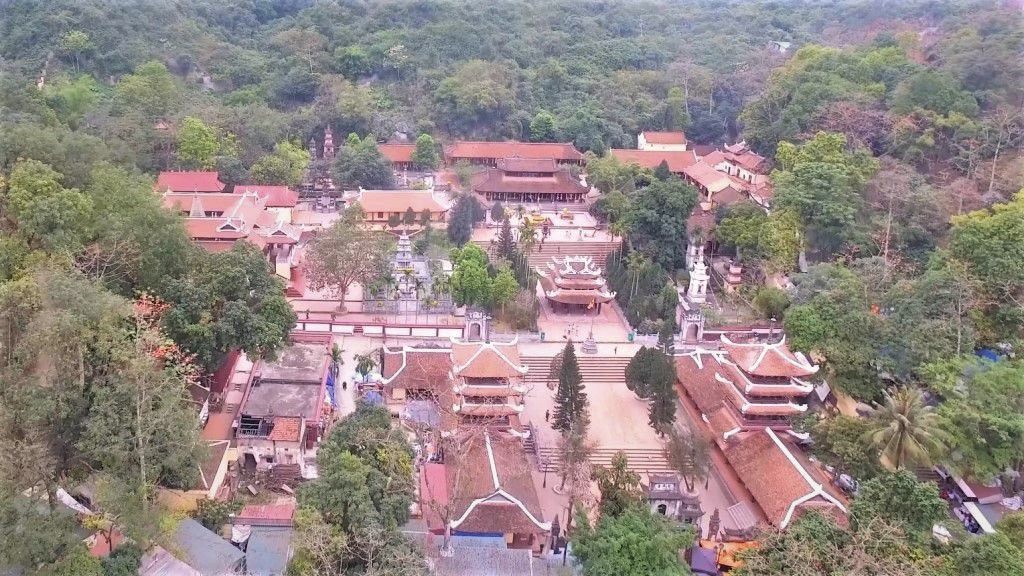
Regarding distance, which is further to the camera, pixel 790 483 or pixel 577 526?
pixel 790 483

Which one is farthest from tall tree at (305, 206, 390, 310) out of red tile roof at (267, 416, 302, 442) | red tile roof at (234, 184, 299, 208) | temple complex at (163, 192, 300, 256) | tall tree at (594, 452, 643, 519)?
tall tree at (594, 452, 643, 519)

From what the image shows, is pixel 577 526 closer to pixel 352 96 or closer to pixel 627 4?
pixel 352 96

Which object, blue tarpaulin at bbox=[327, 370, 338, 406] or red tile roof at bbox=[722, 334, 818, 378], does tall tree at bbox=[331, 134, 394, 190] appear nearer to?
blue tarpaulin at bbox=[327, 370, 338, 406]

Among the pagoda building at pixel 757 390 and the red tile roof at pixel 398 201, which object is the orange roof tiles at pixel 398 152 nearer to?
the red tile roof at pixel 398 201

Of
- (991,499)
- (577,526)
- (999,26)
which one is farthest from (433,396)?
(999,26)

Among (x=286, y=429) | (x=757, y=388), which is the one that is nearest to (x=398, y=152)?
(x=286, y=429)

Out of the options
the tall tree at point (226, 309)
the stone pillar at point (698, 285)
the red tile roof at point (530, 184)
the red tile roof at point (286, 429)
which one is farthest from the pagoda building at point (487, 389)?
the red tile roof at point (530, 184)
